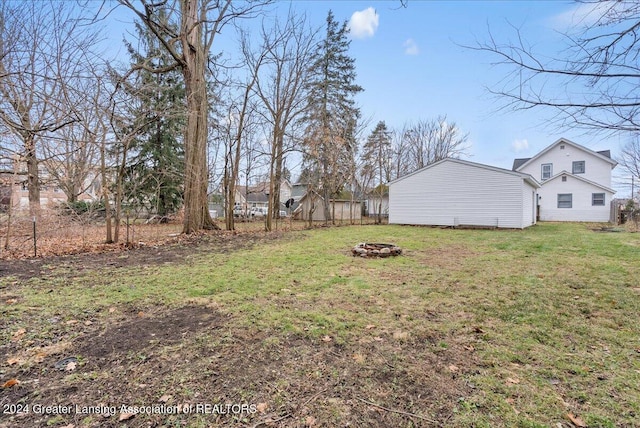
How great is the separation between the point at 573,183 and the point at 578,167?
2.35 m

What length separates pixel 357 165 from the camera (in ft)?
58.9

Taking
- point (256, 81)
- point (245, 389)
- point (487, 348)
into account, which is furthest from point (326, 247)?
point (256, 81)

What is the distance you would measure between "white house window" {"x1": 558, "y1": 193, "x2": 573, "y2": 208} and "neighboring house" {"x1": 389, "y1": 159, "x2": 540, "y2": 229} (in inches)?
219

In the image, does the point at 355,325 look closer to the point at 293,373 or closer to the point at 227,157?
the point at 293,373

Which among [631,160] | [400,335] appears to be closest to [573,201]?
[631,160]

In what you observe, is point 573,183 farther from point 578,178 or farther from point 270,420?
point 270,420

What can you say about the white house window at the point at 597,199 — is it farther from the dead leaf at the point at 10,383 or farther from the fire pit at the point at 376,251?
the dead leaf at the point at 10,383

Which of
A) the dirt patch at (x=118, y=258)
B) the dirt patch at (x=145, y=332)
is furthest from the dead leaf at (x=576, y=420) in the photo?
the dirt patch at (x=118, y=258)

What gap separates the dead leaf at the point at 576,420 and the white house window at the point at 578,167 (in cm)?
2511

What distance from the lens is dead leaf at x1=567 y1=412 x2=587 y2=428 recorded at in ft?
5.46

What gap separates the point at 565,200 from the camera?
19.3 m

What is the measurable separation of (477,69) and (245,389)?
345 centimetres

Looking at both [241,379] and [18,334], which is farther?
[18,334]

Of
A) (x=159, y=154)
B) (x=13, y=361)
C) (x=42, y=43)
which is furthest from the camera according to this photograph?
(x=159, y=154)
